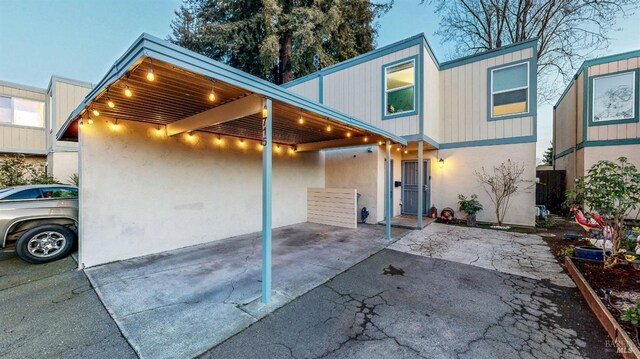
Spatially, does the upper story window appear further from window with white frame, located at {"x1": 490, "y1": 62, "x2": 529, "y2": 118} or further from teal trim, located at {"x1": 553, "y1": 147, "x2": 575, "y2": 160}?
teal trim, located at {"x1": 553, "y1": 147, "x2": 575, "y2": 160}

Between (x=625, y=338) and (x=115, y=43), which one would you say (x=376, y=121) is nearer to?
(x=625, y=338)

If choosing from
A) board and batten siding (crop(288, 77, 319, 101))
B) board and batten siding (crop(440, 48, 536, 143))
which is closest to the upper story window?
board and batten siding (crop(288, 77, 319, 101))

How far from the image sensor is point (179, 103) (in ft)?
11.4

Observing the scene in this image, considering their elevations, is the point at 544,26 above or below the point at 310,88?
above

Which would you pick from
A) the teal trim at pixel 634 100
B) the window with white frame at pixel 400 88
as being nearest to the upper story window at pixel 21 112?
the window with white frame at pixel 400 88

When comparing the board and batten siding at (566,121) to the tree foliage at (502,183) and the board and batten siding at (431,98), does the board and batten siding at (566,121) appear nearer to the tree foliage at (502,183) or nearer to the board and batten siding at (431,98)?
the tree foliage at (502,183)

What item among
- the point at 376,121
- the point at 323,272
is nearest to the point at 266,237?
Answer: the point at 323,272

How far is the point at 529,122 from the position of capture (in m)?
6.75

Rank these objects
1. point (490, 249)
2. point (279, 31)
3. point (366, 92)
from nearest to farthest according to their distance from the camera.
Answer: point (490, 249)
point (366, 92)
point (279, 31)

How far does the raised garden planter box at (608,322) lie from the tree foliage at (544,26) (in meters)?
11.0

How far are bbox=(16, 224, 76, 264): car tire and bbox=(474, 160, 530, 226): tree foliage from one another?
401 inches

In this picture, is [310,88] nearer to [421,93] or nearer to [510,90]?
[421,93]

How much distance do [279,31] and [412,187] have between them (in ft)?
30.7

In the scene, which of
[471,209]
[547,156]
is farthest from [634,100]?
Answer: [547,156]
